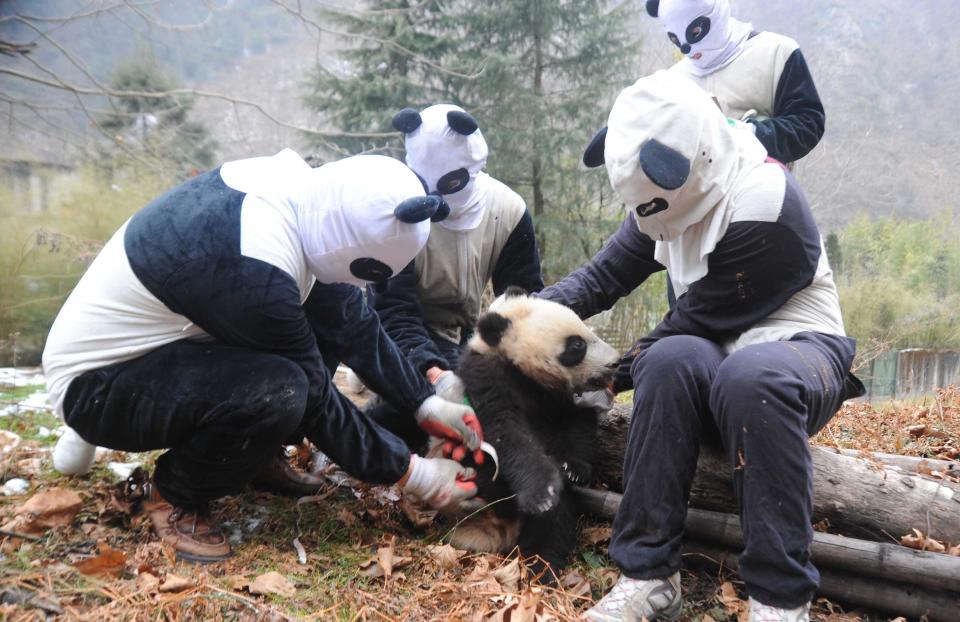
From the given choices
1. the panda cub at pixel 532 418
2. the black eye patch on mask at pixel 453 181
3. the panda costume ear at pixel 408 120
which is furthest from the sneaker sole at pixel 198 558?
the panda costume ear at pixel 408 120

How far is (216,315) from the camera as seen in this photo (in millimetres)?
2568

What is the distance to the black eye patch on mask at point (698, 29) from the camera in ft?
13.6

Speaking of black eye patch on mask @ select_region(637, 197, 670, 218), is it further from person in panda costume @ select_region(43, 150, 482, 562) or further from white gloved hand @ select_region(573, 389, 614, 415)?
white gloved hand @ select_region(573, 389, 614, 415)

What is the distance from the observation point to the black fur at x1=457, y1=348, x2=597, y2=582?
2.96 metres

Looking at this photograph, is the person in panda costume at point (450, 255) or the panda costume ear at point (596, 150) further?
the person in panda costume at point (450, 255)

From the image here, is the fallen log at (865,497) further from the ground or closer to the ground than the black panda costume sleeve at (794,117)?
closer to the ground

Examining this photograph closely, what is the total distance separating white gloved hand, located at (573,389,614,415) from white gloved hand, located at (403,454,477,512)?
71 cm

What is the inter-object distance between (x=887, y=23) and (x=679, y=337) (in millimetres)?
26631

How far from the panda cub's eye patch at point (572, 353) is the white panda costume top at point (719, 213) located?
0.83 metres

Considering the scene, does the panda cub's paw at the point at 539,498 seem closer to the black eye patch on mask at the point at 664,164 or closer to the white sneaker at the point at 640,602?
the white sneaker at the point at 640,602

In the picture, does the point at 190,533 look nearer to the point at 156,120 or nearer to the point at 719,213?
the point at 719,213

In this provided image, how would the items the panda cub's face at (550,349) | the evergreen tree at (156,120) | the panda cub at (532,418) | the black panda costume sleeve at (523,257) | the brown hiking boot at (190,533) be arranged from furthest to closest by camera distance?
the evergreen tree at (156,120) < the black panda costume sleeve at (523,257) < the panda cub's face at (550,349) < the panda cub at (532,418) < the brown hiking boot at (190,533)

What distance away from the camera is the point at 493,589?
2.50m

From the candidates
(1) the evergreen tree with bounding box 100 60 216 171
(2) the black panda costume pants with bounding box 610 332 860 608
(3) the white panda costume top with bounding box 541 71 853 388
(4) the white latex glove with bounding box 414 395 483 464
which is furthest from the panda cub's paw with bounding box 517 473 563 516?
(1) the evergreen tree with bounding box 100 60 216 171
